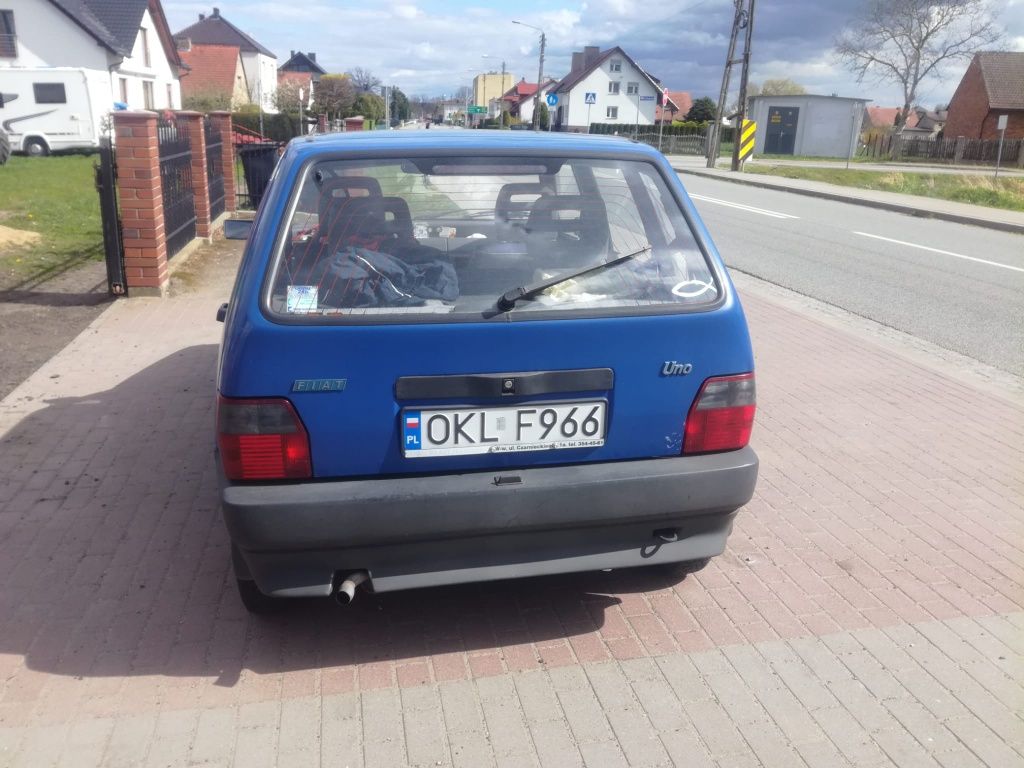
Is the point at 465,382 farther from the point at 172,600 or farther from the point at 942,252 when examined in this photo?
the point at 942,252

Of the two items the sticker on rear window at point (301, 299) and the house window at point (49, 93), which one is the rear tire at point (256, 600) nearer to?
the sticker on rear window at point (301, 299)

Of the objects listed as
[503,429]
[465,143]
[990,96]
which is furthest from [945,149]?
[503,429]

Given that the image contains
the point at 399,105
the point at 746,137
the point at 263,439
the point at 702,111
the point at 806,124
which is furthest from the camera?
the point at 399,105

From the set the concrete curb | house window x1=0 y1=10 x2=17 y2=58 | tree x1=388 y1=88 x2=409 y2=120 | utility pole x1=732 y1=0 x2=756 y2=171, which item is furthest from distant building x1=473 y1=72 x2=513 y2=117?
the concrete curb

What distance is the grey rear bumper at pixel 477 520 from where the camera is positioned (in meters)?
2.85

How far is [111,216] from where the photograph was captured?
28.0ft

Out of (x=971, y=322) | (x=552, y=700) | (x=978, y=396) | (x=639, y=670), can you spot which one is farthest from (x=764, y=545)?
(x=971, y=322)

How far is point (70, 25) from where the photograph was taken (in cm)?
4050

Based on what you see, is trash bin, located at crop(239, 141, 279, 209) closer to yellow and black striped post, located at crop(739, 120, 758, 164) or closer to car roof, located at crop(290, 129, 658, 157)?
car roof, located at crop(290, 129, 658, 157)

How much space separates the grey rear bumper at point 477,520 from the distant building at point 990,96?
62217 millimetres

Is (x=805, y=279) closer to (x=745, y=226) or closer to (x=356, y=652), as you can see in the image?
(x=745, y=226)

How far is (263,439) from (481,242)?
1020mm

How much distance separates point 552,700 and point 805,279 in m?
9.17

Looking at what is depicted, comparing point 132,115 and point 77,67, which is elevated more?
point 77,67
